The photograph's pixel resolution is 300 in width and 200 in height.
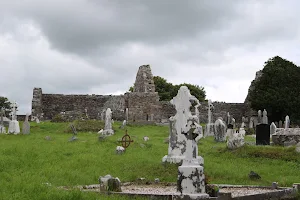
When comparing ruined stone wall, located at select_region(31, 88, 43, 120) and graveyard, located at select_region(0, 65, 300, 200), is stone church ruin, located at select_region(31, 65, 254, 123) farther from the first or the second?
graveyard, located at select_region(0, 65, 300, 200)

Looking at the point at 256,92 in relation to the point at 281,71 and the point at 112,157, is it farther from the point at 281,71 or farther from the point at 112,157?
the point at 112,157

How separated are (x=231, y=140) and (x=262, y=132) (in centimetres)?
385

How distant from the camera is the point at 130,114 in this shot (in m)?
46.7

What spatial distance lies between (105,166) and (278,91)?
36244 millimetres

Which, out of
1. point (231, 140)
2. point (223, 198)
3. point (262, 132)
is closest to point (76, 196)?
point (223, 198)

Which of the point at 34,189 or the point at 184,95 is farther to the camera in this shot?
the point at 184,95

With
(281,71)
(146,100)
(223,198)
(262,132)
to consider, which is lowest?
(223,198)

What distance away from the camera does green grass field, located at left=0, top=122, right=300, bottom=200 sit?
9.93 m

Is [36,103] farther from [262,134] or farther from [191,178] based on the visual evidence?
[191,178]

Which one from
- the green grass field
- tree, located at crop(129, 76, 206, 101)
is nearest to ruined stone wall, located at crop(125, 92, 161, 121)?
the green grass field

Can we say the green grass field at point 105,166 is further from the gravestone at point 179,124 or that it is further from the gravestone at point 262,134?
the gravestone at point 262,134

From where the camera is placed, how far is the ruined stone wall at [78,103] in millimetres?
48344

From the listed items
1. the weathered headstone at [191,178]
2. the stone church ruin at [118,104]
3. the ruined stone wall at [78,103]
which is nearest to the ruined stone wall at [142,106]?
the stone church ruin at [118,104]

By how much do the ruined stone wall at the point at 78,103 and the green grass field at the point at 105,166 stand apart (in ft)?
93.8
